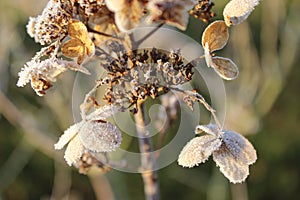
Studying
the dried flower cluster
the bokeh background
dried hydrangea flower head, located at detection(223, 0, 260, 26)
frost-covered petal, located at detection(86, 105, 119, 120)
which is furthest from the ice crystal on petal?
the bokeh background

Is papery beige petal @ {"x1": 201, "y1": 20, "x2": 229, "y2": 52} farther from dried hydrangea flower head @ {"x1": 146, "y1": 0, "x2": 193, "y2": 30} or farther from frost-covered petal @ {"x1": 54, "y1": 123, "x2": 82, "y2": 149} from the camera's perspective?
frost-covered petal @ {"x1": 54, "y1": 123, "x2": 82, "y2": 149}

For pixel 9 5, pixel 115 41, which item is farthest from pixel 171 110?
pixel 9 5

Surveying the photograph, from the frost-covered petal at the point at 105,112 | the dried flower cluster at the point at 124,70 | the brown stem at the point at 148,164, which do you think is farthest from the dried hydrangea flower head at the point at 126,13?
the brown stem at the point at 148,164

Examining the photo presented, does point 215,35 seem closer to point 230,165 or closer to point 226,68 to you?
point 226,68

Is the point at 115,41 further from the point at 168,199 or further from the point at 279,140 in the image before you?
the point at 279,140

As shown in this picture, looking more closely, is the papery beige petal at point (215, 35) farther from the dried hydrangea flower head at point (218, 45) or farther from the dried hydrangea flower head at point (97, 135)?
the dried hydrangea flower head at point (97, 135)
